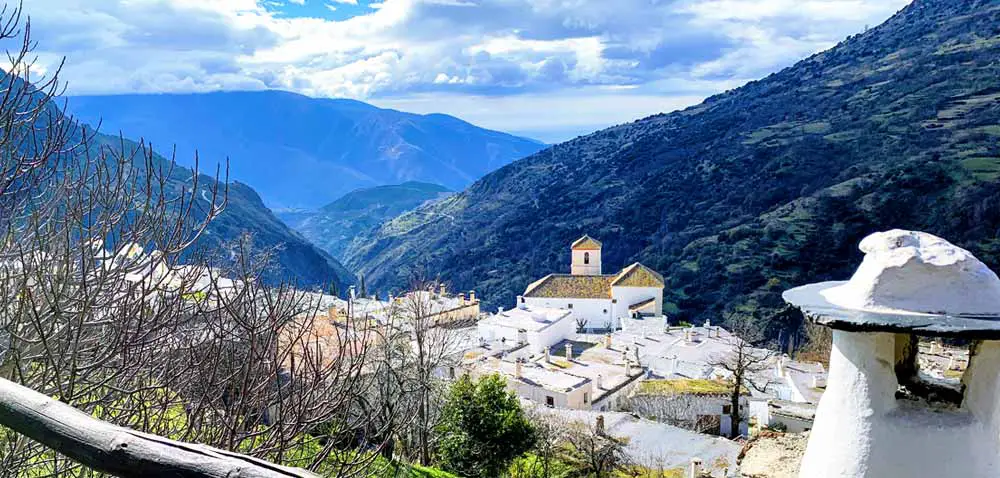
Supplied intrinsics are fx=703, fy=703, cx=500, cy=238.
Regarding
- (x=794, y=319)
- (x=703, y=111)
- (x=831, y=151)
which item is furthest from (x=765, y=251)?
(x=703, y=111)

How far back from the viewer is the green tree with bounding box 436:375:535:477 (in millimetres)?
15125

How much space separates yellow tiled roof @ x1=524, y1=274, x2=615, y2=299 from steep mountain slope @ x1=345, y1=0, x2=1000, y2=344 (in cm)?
944

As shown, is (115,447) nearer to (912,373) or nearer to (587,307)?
(912,373)

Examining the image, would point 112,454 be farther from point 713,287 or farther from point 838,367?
point 713,287

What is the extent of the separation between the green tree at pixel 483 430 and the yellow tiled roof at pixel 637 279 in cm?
2503

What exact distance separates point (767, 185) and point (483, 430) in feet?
200

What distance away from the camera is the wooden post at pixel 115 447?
1635 mm

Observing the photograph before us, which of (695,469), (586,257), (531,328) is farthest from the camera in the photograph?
(586,257)

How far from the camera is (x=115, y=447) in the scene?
5.75 ft

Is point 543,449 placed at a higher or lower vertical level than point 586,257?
lower

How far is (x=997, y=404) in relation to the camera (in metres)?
3.29

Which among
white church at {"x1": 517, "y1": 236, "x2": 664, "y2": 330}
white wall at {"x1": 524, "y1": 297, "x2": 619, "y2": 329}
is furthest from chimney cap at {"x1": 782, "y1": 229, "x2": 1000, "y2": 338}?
white wall at {"x1": 524, "y1": 297, "x2": 619, "y2": 329}

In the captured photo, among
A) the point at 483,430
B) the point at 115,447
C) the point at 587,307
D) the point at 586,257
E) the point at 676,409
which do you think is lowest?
the point at 676,409

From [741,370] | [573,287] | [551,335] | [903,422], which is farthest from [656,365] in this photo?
[903,422]
